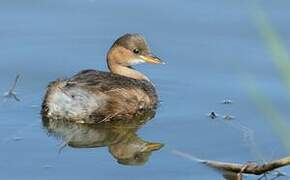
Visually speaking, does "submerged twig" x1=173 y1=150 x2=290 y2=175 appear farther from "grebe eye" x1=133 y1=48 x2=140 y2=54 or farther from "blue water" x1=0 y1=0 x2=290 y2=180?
"grebe eye" x1=133 y1=48 x2=140 y2=54

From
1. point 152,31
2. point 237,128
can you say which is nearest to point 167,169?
point 237,128

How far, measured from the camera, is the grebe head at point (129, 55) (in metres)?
8.37

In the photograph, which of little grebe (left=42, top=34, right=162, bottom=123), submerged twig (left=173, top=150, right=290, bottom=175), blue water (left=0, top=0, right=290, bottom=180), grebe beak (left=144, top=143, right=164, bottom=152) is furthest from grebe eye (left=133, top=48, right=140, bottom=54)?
submerged twig (left=173, top=150, right=290, bottom=175)

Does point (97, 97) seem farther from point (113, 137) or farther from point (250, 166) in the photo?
point (250, 166)

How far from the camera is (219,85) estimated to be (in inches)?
322

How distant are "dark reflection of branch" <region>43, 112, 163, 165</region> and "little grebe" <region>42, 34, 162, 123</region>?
0.07m

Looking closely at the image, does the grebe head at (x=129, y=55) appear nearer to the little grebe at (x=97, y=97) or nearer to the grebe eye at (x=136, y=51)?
the grebe eye at (x=136, y=51)

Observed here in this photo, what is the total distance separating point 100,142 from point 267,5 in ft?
10.5

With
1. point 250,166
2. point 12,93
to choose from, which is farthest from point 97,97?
point 250,166

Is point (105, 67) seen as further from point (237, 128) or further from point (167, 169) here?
point (167, 169)

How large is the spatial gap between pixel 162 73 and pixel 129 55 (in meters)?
0.33

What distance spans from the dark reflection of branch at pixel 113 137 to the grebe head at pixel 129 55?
0.77 meters

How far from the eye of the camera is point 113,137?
7.24 m

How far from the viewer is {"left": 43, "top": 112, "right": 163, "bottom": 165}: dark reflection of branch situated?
6.80 metres
